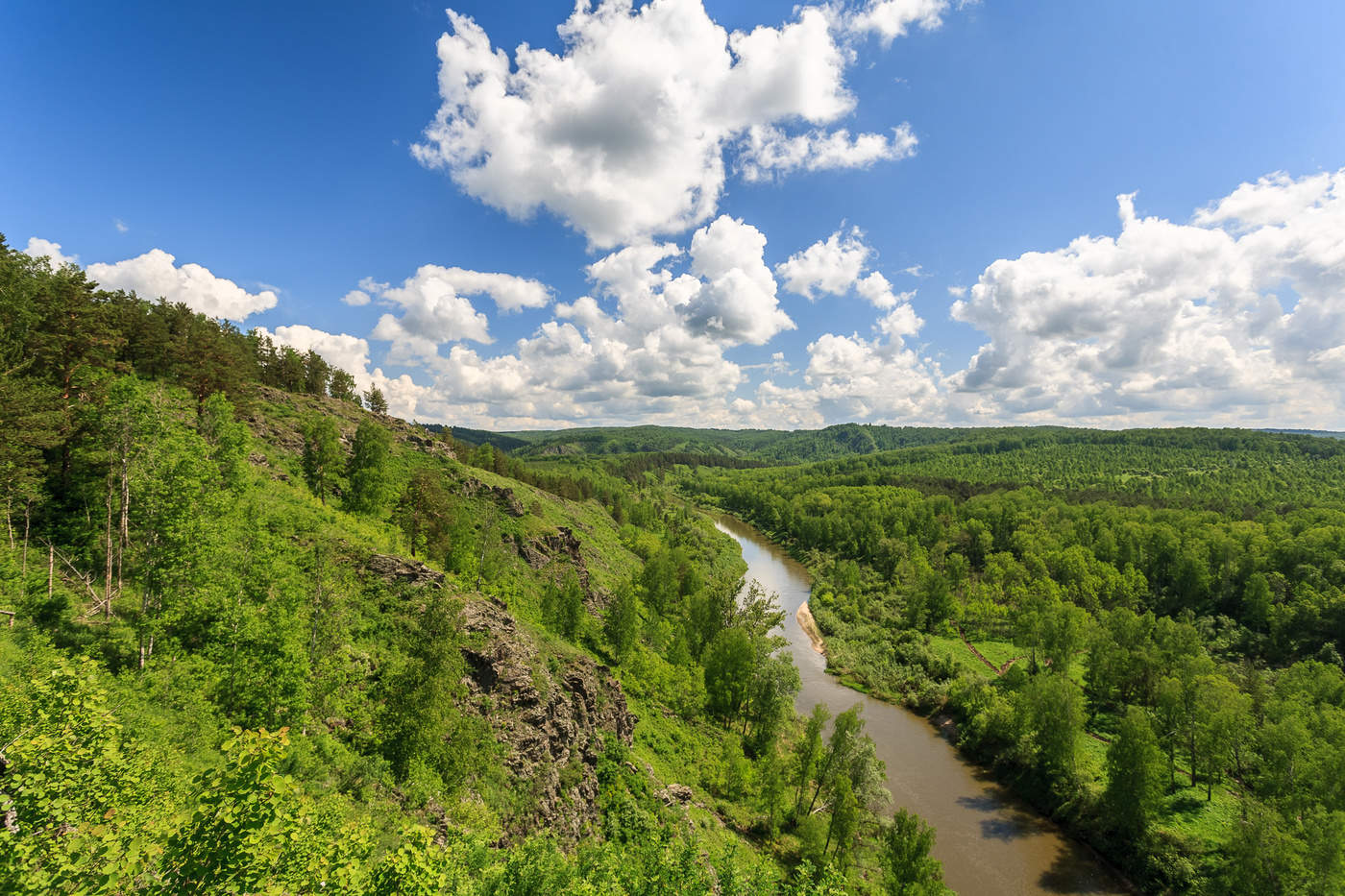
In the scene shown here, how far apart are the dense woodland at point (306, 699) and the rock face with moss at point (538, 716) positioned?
5.7 inches

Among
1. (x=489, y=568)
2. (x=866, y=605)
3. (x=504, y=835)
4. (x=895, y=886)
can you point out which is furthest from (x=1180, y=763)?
(x=489, y=568)

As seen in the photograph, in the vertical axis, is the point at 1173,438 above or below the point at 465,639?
above

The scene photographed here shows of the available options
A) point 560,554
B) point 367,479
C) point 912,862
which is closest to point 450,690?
point 912,862

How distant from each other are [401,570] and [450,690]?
10.3 meters

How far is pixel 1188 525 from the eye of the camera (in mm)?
87625

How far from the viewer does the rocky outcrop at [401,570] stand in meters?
29.2

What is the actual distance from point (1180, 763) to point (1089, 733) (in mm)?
6553

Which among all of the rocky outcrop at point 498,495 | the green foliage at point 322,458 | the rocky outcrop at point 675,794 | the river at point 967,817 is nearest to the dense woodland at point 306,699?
the rocky outcrop at point 675,794

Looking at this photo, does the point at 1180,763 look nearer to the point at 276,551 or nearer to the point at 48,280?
the point at 276,551

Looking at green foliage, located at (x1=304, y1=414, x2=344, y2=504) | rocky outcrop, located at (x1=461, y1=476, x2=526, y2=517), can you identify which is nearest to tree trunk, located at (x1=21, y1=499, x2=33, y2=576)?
green foliage, located at (x1=304, y1=414, x2=344, y2=504)

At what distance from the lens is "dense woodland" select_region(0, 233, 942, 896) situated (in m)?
9.65

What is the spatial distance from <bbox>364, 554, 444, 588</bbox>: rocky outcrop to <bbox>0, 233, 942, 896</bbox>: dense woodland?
0.18 m

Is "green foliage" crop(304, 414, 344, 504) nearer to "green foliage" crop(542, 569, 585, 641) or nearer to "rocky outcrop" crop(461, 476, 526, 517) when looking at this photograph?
"rocky outcrop" crop(461, 476, 526, 517)

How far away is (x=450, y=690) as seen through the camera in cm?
2219
